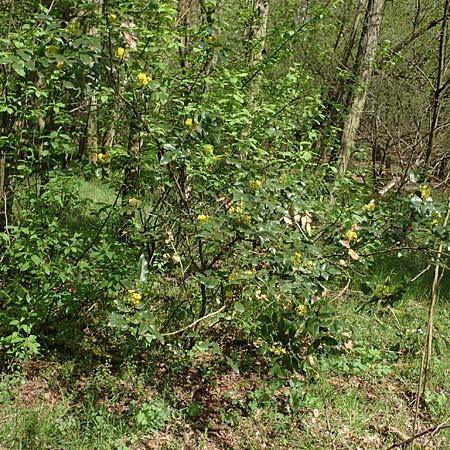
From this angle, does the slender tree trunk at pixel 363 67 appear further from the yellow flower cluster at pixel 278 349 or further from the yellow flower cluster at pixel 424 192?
Answer: the yellow flower cluster at pixel 278 349

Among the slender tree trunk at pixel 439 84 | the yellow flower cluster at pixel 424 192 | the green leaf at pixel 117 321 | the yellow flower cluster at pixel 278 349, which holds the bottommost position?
the yellow flower cluster at pixel 278 349

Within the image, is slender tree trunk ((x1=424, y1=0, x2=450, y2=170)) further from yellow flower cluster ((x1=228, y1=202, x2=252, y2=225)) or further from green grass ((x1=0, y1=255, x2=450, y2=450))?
yellow flower cluster ((x1=228, y1=202, x2=252, y2=225))

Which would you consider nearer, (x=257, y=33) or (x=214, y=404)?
(x=214, y=404)

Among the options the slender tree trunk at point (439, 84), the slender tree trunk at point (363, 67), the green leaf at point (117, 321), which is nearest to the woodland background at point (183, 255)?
the green leaf at point (117, 321)

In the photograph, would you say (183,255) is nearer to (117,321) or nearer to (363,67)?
(117,321)

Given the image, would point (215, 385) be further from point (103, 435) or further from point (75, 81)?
point (75, 81)

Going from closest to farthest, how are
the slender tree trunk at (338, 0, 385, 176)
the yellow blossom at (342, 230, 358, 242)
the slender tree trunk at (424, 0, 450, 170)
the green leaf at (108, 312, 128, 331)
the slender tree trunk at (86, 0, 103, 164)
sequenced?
the green leaf at (108, 312, 128, 331)
the yellow blossom at (342, 230, 358, 242)
the slender tree trunk at (86, 0, 103, 164)
the slender tree trunk at (424, 0, 450, 170)
the slender tree trunk at (338, 0, 385, 176)

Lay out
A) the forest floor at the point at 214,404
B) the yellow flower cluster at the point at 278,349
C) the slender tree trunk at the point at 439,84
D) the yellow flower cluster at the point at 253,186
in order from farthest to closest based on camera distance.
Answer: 1. the slender tree trunk at the point at 439,84
2. the forest floor at the point at 214,404
3. the yellow flower cluster at the point at 278,349
4. the yellow flower cluster at the point at 253,186

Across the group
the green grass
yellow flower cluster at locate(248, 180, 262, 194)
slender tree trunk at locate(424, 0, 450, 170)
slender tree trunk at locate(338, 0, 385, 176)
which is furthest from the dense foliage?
slender tree trunk at locate(338, 0, 385, 176)

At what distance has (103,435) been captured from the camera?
3088 mm

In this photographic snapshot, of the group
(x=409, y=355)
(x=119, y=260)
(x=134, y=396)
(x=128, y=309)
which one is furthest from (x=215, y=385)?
(x=409, y=355)

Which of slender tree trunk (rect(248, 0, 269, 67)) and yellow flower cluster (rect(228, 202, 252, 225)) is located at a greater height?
slender tree trunk (rect(248, 0, 269, 67))

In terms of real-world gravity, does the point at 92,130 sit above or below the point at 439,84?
below

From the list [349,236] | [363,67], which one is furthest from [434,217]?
[363,67]
